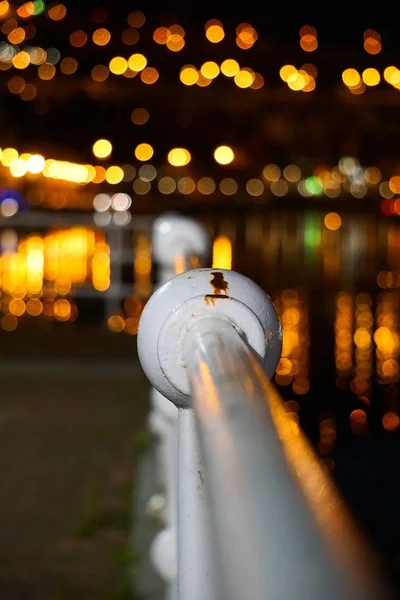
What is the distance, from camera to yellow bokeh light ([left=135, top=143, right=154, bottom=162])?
57594mm

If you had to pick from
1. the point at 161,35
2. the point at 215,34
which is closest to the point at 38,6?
the point at 161,35

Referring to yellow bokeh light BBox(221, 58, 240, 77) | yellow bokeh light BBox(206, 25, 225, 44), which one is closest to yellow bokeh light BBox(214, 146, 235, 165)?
yellow bokeh light BBox(221, 58, 240, 77)

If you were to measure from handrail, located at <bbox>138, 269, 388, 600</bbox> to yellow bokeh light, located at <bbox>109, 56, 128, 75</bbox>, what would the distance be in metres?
31.2

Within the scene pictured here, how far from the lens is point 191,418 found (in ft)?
4.80

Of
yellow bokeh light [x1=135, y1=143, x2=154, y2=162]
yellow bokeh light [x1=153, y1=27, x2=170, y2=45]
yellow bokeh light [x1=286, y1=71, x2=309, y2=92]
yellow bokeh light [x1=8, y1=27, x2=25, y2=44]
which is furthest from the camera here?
yellow bokeh light [x1=135, y1=143, x2=154, y2=162]

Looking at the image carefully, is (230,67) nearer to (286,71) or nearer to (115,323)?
(286,71)

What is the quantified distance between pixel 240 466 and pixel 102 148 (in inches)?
2114

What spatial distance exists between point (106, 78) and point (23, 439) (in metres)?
28.4

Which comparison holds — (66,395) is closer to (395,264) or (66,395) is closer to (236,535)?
(236,535)

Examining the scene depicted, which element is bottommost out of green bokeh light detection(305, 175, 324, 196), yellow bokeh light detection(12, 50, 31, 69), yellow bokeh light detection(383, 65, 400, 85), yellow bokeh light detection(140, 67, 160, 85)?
yellow bokeh light detection(12, 50, 31, 69)

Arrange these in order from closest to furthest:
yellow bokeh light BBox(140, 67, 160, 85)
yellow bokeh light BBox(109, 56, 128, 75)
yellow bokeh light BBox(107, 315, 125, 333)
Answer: yellow bokeh light BBox(107, 315, 125, 333)
yellow bokeh light BBox(109, 56, 128, 75)
yellow bokeh light BBox(140, 67, 160, 85)

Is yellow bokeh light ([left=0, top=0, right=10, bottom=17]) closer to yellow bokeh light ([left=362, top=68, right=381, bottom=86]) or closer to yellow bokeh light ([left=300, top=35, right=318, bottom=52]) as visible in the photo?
yellow bokeh light ([left=300, top=35, right=318, bottom=52])

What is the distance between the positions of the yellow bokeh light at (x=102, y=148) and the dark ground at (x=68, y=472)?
4648 cm

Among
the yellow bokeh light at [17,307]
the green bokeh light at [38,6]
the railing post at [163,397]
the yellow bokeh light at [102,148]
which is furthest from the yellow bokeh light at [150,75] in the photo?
the railing post at [163,397]
